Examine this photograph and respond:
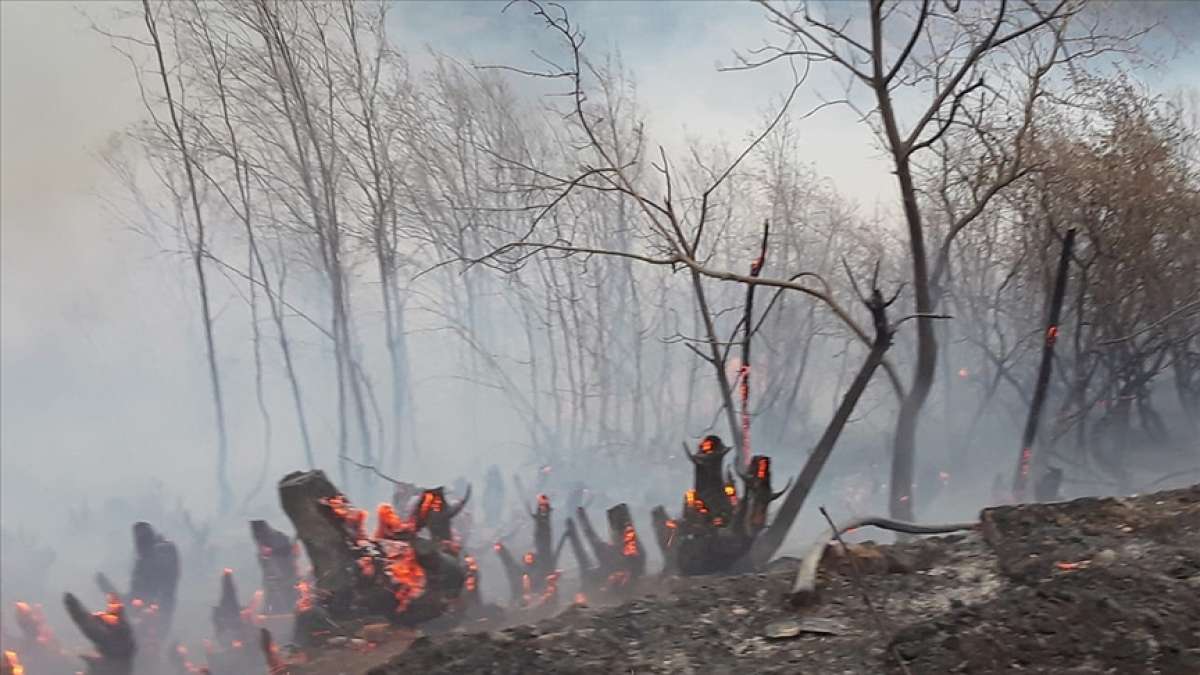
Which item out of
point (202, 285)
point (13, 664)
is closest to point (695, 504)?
point (13, 664)

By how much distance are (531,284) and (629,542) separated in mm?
2612

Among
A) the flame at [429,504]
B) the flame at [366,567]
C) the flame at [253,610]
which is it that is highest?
the flame at [429,504]

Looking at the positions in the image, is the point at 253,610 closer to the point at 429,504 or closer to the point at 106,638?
the point at 106,638

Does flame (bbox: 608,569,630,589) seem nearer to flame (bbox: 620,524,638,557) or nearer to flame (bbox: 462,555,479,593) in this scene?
flame (bbox: 620,524,638,557)

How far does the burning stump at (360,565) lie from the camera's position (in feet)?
13.1

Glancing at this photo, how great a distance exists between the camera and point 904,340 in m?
6.55

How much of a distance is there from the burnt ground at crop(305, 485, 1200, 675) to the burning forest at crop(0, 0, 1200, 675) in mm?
1501

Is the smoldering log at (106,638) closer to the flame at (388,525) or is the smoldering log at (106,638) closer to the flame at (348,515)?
the flame at (348,515)

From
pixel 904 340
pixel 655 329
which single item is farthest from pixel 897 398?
pixel 655 329

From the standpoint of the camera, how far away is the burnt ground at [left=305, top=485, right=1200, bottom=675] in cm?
241

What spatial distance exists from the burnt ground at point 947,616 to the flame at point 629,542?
115 centimetres

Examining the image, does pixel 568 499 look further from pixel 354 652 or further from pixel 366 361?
pixel 354 652

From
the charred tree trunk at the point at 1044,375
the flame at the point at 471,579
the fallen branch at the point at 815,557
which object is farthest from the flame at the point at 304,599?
the charred tree trunk at the point at 1044,375

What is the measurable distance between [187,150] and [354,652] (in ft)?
14.0
